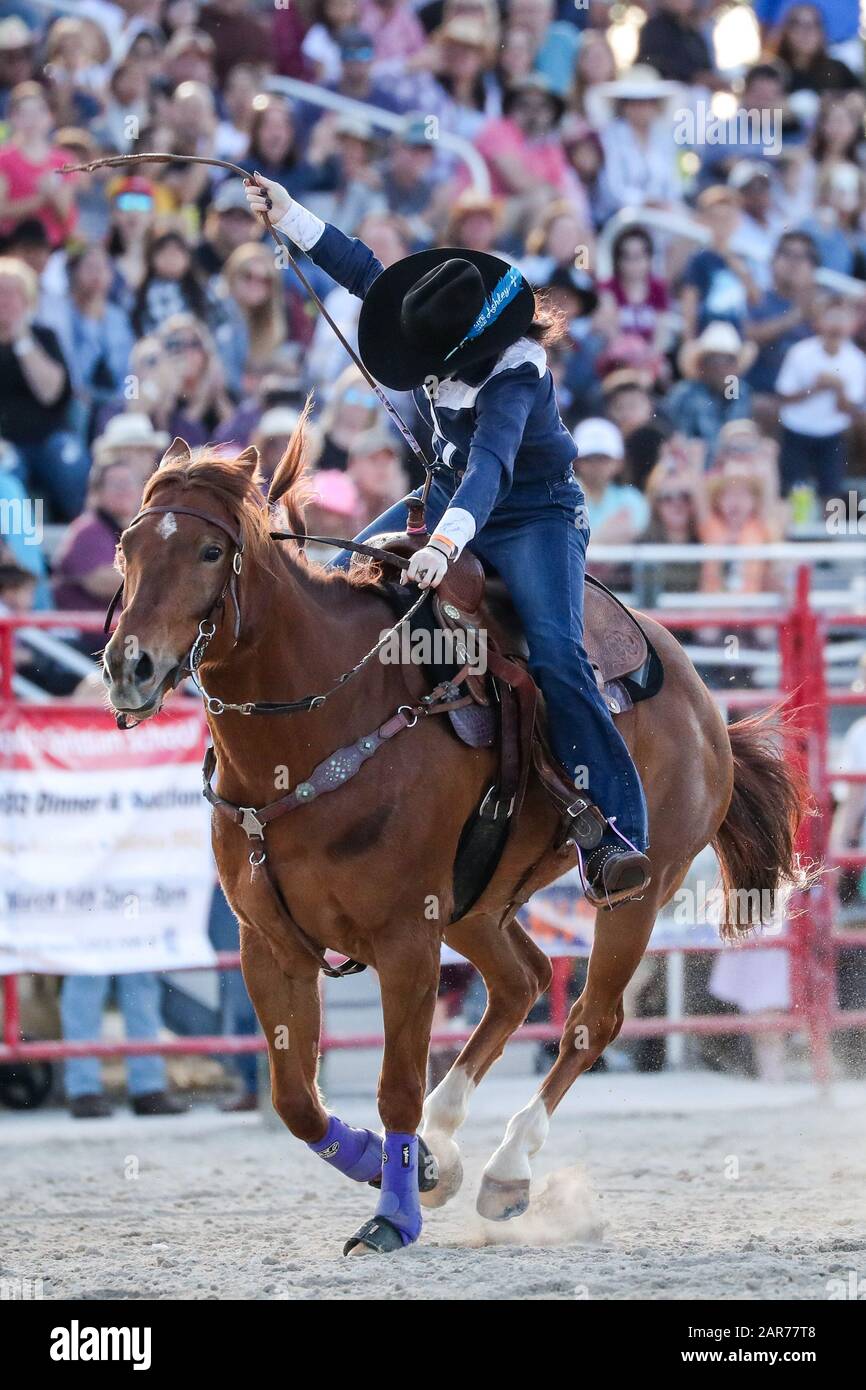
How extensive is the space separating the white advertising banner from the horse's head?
3059 mm

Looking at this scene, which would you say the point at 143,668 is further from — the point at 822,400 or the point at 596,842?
the point at 822,400

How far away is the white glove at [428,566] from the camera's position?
451 centimetres

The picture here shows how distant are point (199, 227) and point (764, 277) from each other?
361cm

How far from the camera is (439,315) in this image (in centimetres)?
488

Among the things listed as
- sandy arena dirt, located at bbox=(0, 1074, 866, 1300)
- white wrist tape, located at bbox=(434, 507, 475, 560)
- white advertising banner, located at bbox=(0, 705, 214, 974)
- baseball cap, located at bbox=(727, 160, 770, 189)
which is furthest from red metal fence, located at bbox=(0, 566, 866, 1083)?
baseball cap, located at bbox=(727, 160, 770, 189)

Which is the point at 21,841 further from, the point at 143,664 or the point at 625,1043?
the point at 143,664

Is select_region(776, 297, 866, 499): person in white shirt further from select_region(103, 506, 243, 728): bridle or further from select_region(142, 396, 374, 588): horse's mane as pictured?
select_region(103, 506, 243, 728): bridle

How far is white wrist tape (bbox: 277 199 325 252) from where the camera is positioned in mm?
5129

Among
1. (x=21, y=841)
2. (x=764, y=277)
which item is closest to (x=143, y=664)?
(x=21, y=841)

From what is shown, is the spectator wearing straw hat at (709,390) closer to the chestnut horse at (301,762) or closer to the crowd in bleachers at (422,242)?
the crowd in bleachers at (422,242)

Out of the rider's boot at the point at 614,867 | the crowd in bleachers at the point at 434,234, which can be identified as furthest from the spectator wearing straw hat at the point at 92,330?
the rider's boot at the point at 614,867

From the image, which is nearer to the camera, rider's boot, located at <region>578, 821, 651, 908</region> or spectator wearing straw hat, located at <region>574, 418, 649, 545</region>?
rider's boot, located at <region>578, 821, 651, 908</region>

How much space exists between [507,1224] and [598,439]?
530cm

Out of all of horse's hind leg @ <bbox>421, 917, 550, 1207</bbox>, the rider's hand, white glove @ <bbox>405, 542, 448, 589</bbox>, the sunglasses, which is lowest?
horse's hind leg @ <bbox>421, 917, 550, 1207</bbox>
